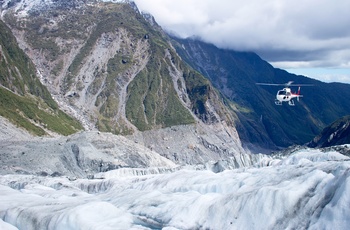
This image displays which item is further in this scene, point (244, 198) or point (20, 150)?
point (20, 150)

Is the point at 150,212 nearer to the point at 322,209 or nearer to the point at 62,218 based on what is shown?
the point at 62,218

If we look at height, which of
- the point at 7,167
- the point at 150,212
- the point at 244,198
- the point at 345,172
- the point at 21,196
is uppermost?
the point at 345,172

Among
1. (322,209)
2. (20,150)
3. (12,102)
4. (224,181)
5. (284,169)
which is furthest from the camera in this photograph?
(12,102)

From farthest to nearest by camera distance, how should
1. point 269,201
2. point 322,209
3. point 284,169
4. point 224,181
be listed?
point 224,181 < point 284,169 < point 269,201 < point 322,209

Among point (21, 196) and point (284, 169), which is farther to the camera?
point (21, 196)

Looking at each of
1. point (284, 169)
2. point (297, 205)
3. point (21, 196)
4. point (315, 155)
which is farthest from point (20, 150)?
point (297, 205)

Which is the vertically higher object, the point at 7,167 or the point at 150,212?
the point at 150,212

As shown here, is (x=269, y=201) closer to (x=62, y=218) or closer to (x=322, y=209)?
(x=322, y=209)

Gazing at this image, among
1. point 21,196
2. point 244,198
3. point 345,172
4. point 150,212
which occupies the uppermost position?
point 345,172

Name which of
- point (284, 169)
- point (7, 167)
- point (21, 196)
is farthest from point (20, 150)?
point (284, 169)
